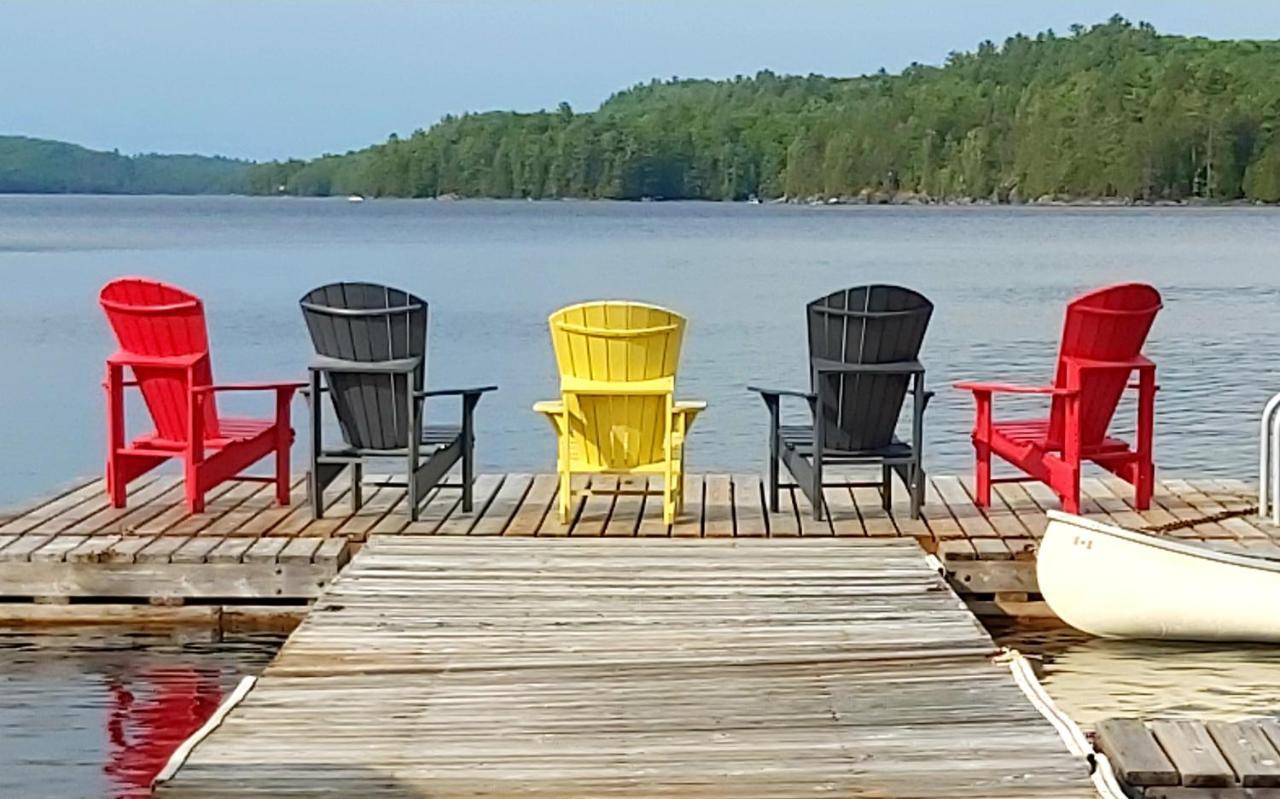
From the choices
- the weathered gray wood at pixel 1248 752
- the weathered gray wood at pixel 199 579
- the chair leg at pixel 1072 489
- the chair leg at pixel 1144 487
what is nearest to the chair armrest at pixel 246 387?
the weathered gray wood at pixel 199 579

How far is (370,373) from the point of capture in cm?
806

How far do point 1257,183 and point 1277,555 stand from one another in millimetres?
101816

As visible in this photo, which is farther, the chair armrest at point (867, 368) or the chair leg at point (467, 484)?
the chair leg at point (467, 484)

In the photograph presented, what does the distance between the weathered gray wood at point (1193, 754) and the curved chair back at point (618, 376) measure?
128 inches

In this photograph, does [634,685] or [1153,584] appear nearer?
[634,685]

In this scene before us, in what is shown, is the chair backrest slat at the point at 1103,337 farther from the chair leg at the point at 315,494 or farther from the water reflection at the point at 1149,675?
the chair leg at the point at 315,494

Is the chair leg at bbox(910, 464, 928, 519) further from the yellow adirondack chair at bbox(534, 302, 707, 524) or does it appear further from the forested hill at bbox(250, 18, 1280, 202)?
the forested hill at bbox(250, 18, 1280, 202)

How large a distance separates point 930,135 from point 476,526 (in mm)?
112721

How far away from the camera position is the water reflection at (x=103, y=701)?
6.43 metres

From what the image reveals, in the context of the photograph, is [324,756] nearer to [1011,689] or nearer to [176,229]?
[1011,689]

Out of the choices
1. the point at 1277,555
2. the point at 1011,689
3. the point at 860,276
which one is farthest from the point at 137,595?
the point at 860,276

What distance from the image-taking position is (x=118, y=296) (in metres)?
8.16

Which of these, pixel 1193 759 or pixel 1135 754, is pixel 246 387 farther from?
pixel 1193 759

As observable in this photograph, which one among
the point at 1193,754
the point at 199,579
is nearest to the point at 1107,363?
the point at 1193,754
